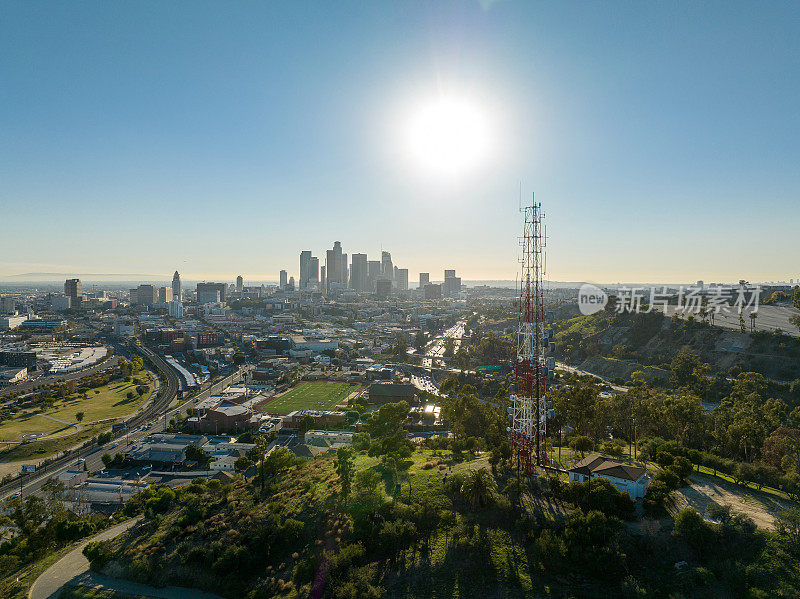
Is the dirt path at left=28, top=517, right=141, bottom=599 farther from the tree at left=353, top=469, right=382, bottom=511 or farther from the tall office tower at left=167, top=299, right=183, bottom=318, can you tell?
the tall office tower at left=167, top=299, right=183, bottom=318

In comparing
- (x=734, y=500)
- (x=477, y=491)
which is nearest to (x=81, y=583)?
(x=477, y=491)

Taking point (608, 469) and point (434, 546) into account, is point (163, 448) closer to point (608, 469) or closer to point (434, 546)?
point (434, 546)

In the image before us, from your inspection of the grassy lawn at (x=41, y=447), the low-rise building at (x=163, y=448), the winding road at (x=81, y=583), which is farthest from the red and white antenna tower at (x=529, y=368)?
the grassy lawn at (x=41, y=447)

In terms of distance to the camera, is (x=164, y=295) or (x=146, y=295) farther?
(x=164, y=295)

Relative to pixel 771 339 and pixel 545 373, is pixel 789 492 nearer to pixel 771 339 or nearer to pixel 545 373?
pixel 545 373

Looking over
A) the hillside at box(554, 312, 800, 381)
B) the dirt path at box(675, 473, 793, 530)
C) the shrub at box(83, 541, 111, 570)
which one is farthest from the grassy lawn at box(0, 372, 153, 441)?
the hillside at box(554, 312, 800, 381)

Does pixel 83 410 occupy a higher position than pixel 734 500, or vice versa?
pixel 734 500
